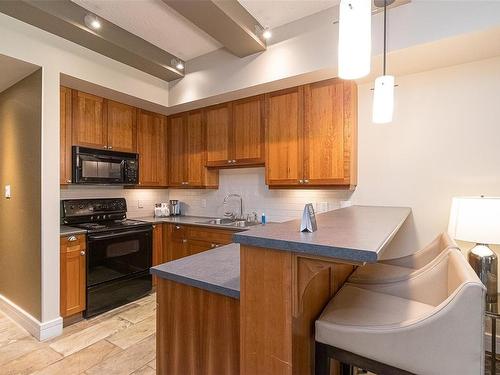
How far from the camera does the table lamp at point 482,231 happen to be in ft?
5.73

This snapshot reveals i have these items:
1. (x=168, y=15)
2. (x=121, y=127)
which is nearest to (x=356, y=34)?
(x=168, y=15)

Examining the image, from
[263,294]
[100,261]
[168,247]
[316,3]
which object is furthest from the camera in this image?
[168,247]

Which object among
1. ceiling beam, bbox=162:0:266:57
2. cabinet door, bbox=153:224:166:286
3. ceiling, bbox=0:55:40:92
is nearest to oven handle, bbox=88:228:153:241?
cabinet door, bbox=153:224:166:286

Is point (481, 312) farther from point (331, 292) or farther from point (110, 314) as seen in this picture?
point (110, 314)

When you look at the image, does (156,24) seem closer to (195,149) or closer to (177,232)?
(195,149)

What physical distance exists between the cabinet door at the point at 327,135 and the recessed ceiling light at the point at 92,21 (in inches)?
79.6

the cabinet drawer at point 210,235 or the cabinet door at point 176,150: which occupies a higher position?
the cabinet door at point 176,150

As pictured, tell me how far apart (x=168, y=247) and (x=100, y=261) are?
35.8 inches

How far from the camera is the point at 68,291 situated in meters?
2.54

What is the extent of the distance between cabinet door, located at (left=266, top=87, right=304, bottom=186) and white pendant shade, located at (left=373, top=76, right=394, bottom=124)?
100 centimetres

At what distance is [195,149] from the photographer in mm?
3668

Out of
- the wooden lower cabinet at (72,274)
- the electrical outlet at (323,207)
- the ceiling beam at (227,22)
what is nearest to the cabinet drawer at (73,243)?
the wooden lower cabinet at (72,274)

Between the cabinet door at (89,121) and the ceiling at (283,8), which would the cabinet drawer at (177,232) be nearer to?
the cabinet door at (89,121)

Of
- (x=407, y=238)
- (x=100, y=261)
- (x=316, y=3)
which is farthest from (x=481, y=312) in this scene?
(x=100, y=261)
